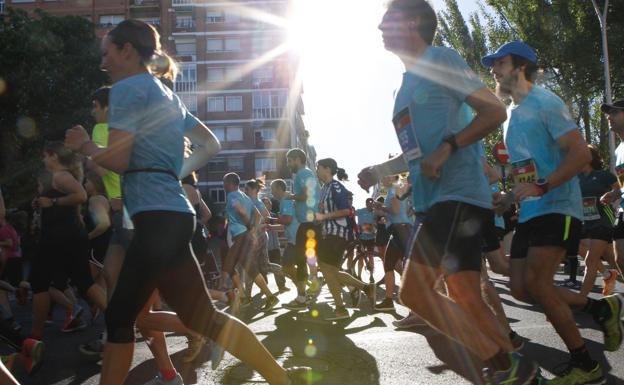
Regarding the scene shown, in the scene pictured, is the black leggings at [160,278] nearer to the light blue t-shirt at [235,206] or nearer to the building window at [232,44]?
the light blue t-shirt at [235,206]

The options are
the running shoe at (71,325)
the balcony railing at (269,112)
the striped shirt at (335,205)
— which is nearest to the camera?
the running shoe at (71,325)

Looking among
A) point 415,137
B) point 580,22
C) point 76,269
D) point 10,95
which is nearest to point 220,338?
point 415,137

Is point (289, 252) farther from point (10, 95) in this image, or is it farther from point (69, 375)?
point (10, 95)

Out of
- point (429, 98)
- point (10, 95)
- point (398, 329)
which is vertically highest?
point (10, 95)

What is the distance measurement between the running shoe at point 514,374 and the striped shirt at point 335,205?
15.9 feet

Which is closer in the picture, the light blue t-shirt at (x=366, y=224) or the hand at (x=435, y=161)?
the hand at (x=435, y=161)

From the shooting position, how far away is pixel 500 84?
406 centimetres

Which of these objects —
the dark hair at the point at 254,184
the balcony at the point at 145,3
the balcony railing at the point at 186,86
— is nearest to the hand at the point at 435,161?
the dark hair at the point at 254,184

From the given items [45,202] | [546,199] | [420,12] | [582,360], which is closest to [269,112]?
[45,202]

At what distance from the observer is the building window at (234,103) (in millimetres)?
57812

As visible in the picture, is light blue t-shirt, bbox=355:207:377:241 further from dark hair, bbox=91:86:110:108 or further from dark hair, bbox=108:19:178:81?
dark hair, bbox=108:19:178:81

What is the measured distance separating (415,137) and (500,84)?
1286 mm

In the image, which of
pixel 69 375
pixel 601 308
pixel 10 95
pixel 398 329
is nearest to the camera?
pixel 601 308

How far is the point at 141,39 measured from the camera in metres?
2.96
